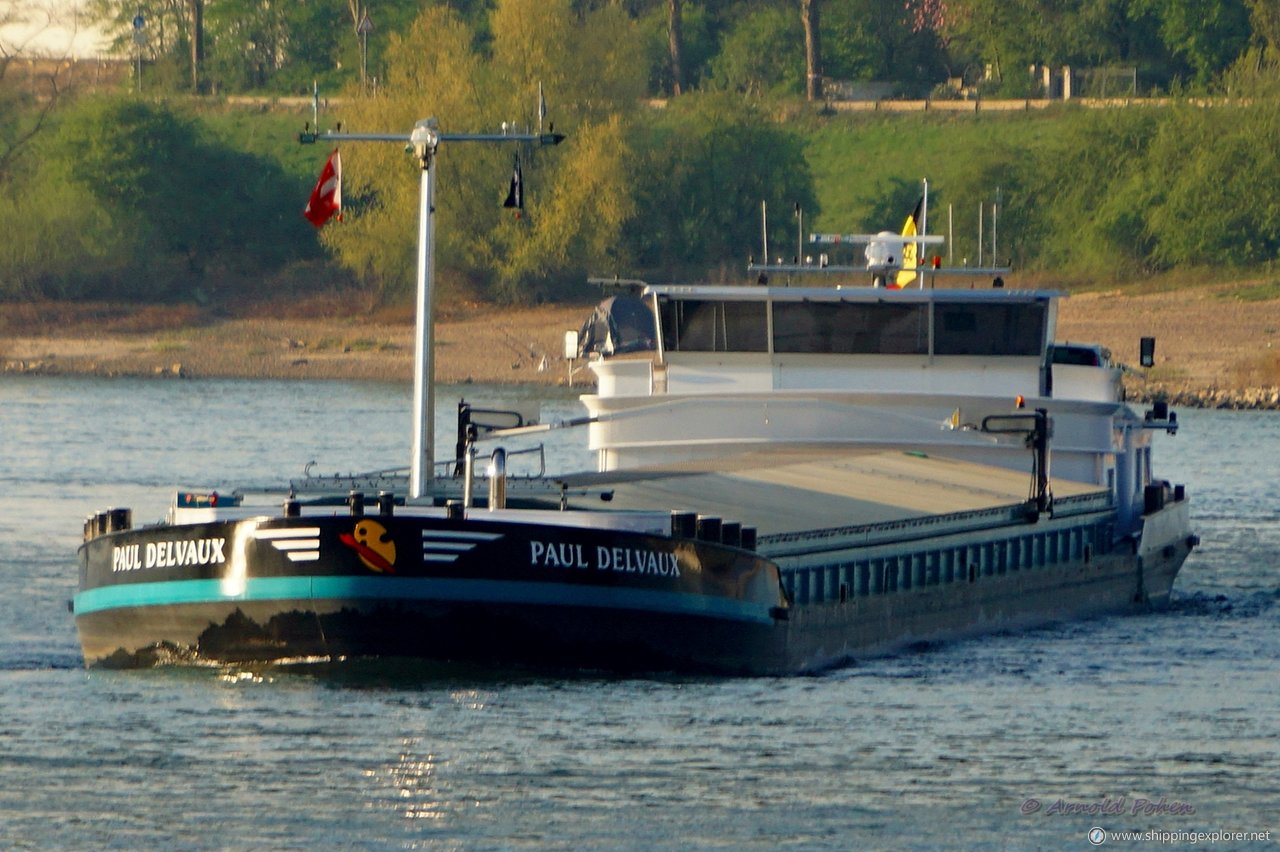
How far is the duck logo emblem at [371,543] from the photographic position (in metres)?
17.0

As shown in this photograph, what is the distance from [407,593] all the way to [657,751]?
6.92 ft

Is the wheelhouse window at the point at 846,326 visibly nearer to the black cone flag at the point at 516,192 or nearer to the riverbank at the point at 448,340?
the black cone flag at the point at 516,192

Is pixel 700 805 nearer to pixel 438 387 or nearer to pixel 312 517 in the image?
pixel 312 517

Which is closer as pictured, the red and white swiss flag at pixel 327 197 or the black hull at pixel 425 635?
the black hull at pixel 425 635

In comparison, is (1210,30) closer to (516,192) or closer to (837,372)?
(837,372)

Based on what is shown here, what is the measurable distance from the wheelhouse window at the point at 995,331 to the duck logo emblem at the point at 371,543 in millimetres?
10237

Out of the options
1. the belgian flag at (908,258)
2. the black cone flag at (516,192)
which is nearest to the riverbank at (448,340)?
the belgian flag at (908,258)

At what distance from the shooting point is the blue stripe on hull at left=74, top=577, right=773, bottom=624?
56.4 feet

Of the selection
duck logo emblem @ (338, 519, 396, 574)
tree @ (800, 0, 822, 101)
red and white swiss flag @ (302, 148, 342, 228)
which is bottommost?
duck logo emblem @ (338, 519, 396, 574)

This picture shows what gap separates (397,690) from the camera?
17.8m

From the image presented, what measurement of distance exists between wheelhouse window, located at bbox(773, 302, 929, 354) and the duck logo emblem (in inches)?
374

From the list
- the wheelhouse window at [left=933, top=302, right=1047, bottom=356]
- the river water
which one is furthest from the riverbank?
the river water

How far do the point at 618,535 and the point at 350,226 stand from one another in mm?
55451

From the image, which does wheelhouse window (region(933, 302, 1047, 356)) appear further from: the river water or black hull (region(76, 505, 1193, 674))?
black hull (region(76, 505, 1193, 674))
